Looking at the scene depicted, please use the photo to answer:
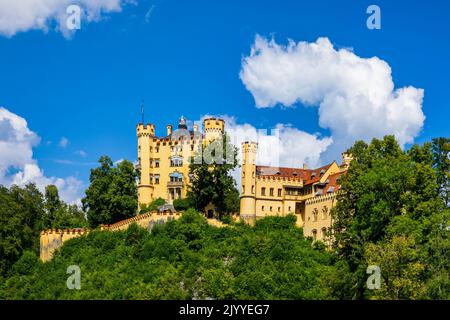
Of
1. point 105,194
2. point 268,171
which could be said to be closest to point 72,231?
point 105,194

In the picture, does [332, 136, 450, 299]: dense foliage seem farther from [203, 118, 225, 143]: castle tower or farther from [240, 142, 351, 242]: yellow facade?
[203, 118, 225, 143]: castle tower

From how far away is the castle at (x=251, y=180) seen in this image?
233 feet

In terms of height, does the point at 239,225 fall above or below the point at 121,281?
→ above

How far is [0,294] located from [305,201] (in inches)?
1170

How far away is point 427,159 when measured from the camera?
58781 millimetres

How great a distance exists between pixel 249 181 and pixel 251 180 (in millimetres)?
228

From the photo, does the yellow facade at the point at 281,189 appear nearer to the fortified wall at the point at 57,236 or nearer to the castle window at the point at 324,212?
the castle window at the point at 324,212

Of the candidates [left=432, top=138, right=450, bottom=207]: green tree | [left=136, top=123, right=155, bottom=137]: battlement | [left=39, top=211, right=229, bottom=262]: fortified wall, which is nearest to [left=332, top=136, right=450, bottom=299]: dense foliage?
[left=432, top=138, right=450, bottom=207]: green tree

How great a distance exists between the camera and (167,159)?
264 feet

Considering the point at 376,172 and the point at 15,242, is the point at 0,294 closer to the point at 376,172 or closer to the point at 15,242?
the point at 15,242

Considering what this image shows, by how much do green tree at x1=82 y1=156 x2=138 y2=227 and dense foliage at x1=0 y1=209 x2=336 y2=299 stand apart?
19.5 ft
